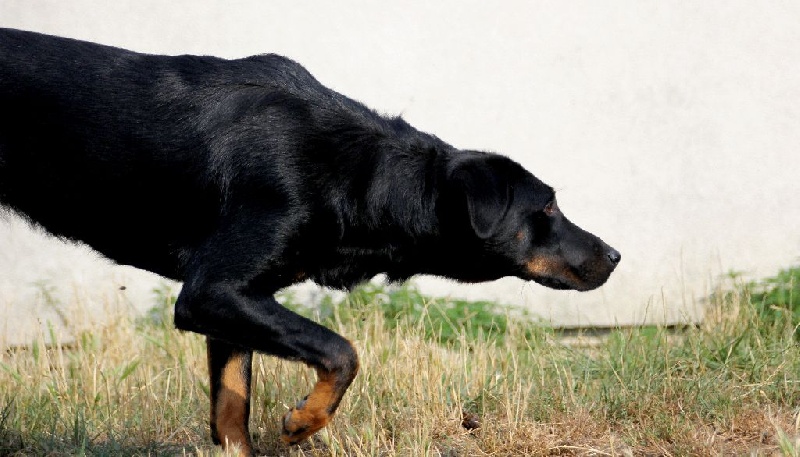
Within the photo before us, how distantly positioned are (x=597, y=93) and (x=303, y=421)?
14.7ft

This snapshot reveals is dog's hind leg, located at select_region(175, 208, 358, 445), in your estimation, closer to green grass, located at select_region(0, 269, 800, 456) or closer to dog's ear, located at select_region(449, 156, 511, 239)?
green grass, located at select_region(0, 269, 800, 456)

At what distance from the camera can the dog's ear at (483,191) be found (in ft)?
14.7

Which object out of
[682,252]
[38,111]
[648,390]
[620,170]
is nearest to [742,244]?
[682,252]

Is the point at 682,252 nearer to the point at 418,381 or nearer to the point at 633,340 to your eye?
the point at 633,340

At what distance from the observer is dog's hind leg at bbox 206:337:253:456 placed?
15.4 ft

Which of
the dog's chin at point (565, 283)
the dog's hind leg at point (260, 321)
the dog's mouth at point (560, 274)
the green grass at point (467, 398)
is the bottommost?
the green grass at point (467, 398)

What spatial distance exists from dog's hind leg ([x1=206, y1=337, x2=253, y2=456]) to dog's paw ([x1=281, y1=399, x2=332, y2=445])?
46 cm

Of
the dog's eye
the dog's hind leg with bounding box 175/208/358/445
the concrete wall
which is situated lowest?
the dog's hind leg with bounding box 175/208/358/445

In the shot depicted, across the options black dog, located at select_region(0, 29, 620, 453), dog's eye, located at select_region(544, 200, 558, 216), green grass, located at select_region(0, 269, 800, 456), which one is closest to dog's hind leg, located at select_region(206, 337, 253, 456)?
black dog, located at select_region(0, 29, 620, 453)

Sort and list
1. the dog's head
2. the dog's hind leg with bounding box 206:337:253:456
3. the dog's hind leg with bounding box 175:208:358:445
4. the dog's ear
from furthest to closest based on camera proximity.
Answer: the dog's hind leg with bounding box 206:337:253:456 < the dog's head < the dog's ear < the dog's hind leg with bounding box 175:208:358:445

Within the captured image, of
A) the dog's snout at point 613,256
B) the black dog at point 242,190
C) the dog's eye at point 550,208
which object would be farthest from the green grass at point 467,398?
the dog's eye at point 550,208

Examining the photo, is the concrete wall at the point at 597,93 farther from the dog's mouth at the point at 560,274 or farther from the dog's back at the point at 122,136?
the dog's back at the point at 122,136

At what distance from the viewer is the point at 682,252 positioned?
26.0ft

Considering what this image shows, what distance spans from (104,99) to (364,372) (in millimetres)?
1889
